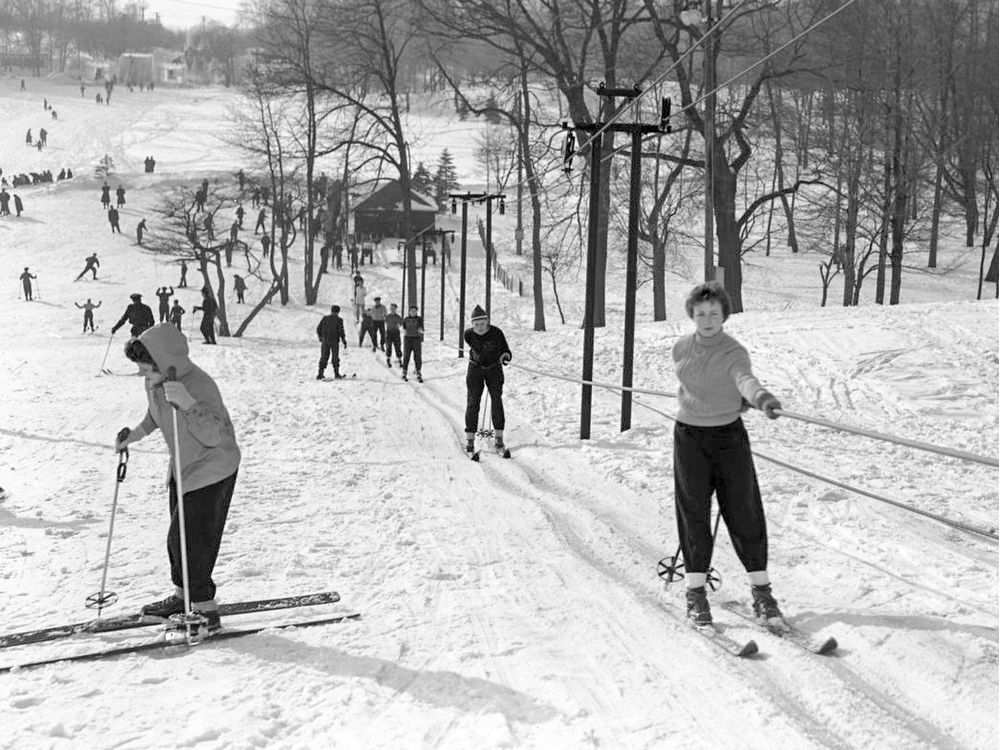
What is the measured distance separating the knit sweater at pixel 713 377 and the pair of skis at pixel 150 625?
7.25 feet

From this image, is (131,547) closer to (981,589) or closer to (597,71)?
(981,589)

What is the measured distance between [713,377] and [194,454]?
2756 millimetres

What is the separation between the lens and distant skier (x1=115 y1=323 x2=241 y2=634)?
4.60 meters

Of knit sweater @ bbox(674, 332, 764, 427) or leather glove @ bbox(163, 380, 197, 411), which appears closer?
leather glove @ bbox(163, 380, 197, 411)

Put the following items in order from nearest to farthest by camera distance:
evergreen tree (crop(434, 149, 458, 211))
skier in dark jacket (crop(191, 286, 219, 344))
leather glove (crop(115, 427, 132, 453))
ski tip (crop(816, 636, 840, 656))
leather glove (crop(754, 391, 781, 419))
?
leather glove (crop(754, 391, 781, 419)) < ski tip (crop(816, 636, 840, 656)) < leather glove (crop(115, 427, 132, 453)) < skier in dark jacket (crop(191, 286, 219, 344)) < evergreen tree (crop(434, 149, 458, 211))

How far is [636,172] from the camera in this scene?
432 inches

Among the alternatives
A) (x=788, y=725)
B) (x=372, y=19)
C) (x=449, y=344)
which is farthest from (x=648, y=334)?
(x=372, y=19)

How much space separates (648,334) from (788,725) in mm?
16776

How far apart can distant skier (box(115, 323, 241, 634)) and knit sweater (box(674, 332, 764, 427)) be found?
2453 mm

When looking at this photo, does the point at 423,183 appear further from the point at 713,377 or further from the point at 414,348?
the point at 713,377

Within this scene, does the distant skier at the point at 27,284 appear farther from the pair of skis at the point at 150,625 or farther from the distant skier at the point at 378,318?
the pair of skis at the point at 150,625

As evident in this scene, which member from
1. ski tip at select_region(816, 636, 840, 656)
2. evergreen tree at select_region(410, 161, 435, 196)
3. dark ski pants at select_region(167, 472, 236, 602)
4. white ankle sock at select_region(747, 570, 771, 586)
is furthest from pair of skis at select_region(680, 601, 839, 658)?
evergreen tree at select_region(410, 161, 435, 196)

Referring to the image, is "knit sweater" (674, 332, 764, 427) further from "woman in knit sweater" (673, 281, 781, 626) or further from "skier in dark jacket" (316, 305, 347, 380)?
"skier in dark jacket" (316, 305, 347, 380)

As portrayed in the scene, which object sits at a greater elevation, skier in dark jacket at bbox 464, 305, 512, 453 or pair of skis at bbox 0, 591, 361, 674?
skier in dark jacket at bbox 464, 305, 512, 453
